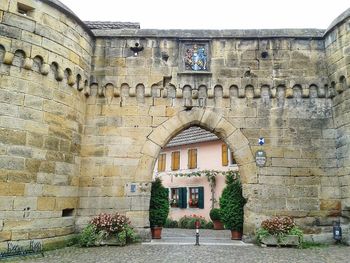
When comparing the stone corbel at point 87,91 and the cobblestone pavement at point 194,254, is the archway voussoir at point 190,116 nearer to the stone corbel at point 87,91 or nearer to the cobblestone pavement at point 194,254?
the stone corbel at point 87,91

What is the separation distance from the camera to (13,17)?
7270 millimetres

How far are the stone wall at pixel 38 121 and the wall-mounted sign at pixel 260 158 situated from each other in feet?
15.1

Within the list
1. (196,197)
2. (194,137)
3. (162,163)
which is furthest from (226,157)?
(162,163)

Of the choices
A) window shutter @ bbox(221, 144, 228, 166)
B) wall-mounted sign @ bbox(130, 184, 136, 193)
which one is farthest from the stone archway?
window shutter @ bbox(221, 144, 228, 166)

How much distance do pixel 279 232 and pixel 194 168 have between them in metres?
11.6

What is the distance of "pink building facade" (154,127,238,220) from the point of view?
710 inches

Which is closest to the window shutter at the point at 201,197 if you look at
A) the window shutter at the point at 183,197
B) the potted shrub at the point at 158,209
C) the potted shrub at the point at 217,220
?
the window shutter at the point at 183,197

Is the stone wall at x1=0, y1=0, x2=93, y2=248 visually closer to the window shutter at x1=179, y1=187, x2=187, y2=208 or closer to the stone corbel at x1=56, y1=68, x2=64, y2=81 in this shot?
the stone corbel at x1=56, y1=68, x2=64, y2=81

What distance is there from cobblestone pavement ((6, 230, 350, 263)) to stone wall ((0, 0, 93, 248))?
3.07 feet

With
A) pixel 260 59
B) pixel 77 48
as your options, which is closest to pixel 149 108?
pixel 77 48

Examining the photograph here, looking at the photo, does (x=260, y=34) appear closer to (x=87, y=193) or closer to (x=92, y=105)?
(x=92, y=105)

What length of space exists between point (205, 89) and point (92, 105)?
10.2 ft

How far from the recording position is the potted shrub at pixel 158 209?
33.2 ft

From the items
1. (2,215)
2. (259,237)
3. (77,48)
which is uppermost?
(77,48)
